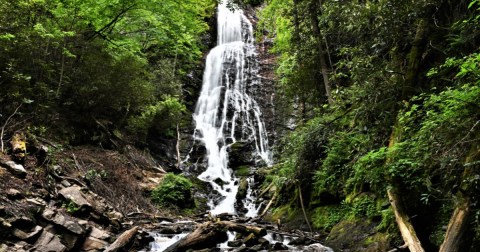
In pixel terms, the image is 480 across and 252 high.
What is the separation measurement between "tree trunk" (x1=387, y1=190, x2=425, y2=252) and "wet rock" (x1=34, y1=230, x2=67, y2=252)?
6.01 metres

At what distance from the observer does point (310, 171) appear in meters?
10.2

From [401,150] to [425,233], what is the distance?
4.48ft

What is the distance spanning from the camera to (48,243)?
6.30 m

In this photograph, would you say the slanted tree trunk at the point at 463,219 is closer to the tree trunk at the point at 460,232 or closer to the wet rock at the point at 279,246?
the tree trunk at the point at 460,232

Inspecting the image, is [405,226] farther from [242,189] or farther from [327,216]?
[242,189]

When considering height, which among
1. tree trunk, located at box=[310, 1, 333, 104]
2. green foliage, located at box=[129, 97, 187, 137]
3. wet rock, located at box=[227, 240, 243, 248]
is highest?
tree trunk, located at box=[310, 1, 333, 104]

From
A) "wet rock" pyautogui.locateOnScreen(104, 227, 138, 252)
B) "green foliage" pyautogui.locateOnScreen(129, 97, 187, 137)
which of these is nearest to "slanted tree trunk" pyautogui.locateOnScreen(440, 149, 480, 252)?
"wet rock" pyautogui.locateOnScreen(104, 227, 138, 252)

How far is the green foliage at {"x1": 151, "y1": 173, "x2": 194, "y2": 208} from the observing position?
42.7ft

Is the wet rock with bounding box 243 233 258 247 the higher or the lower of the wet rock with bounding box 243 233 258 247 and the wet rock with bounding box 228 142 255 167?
the lower

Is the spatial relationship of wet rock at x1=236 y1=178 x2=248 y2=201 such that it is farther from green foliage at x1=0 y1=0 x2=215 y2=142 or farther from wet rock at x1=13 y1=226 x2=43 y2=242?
wet rock at x1=13 y1=226 x2=43 y2=242

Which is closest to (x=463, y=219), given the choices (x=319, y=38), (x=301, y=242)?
(x=301, y=242)

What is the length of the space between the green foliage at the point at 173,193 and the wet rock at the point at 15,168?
5.55 m

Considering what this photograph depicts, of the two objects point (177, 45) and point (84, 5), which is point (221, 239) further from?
point (177, 45)

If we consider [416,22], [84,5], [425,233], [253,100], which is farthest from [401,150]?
[253,100]
